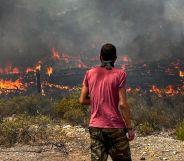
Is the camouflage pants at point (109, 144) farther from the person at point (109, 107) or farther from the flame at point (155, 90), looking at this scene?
the flame at point (155, 90)

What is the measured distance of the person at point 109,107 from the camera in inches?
178


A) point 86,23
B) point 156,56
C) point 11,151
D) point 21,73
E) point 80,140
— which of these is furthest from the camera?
point 86,23

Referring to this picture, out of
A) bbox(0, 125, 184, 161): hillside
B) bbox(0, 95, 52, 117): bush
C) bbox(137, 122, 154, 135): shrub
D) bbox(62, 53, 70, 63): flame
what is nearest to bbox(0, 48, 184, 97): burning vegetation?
bbox(62, 53, 70, 63): flame

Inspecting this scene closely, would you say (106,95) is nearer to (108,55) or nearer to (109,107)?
(109,107)

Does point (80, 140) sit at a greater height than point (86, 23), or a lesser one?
lesser

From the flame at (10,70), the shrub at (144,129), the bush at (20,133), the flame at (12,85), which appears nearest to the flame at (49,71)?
the flame at (12,85)

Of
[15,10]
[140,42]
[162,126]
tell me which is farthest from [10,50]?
[162,126]

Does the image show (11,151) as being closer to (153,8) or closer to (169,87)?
(169,87)

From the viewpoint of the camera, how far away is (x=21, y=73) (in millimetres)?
28203

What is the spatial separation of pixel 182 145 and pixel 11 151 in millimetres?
3586

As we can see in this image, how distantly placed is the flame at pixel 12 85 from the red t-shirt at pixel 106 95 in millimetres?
21838

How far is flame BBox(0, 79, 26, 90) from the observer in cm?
2608

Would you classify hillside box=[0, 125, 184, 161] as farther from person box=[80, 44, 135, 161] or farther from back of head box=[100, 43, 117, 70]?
back of head box=[100, 43, 117, 70]

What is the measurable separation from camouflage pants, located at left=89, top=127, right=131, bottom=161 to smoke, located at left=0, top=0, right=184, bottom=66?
25.8 meters
